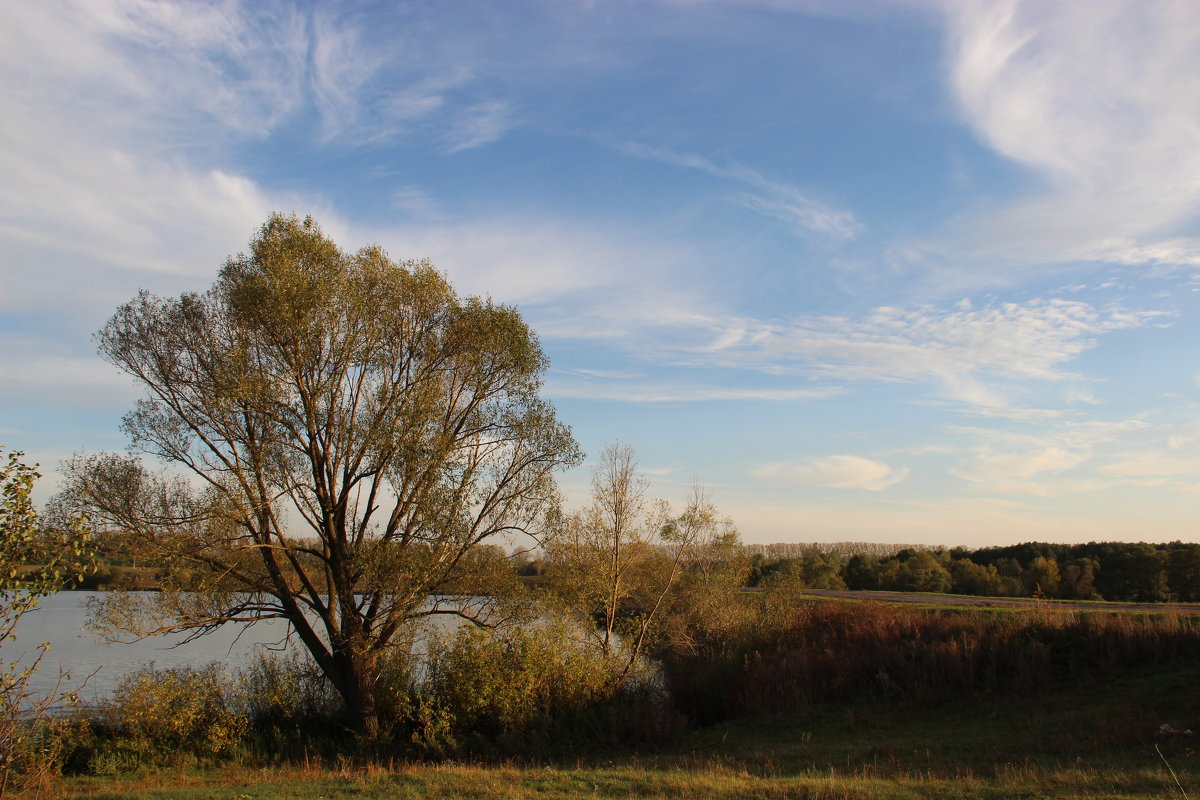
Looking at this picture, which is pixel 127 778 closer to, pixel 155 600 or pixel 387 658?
pixel 155 600

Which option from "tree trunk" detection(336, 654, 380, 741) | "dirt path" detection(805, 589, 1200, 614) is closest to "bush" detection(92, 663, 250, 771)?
"tree trunk" detection(336, 654, 380, 741)

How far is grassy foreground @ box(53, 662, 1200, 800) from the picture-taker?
41.9ft

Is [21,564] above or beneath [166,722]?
above

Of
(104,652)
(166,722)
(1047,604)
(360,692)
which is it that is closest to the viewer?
(166,722)

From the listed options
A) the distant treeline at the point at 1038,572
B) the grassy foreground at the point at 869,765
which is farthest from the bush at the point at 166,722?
the distant treeline at the point at 1038,572

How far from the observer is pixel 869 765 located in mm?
15945

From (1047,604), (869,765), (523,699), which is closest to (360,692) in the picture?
(523,699)

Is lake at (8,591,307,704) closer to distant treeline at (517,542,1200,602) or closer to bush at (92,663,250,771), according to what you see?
bush at (92,663,250,771)

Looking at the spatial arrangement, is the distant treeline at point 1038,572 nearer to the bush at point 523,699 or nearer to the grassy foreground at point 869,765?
the grassy foreground at point 869,765

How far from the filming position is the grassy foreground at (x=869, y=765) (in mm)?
12773

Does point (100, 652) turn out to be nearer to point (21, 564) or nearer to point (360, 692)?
point (360, 692)

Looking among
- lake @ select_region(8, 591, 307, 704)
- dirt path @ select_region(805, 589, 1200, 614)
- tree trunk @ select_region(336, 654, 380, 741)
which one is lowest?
lake @ select_region(8, 591, 307, 704)

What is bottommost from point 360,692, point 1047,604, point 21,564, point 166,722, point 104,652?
point 104,652

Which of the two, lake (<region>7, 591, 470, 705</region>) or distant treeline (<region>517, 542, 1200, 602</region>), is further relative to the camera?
distant treeline (<region>517, 542, 1200, 602</region>)
